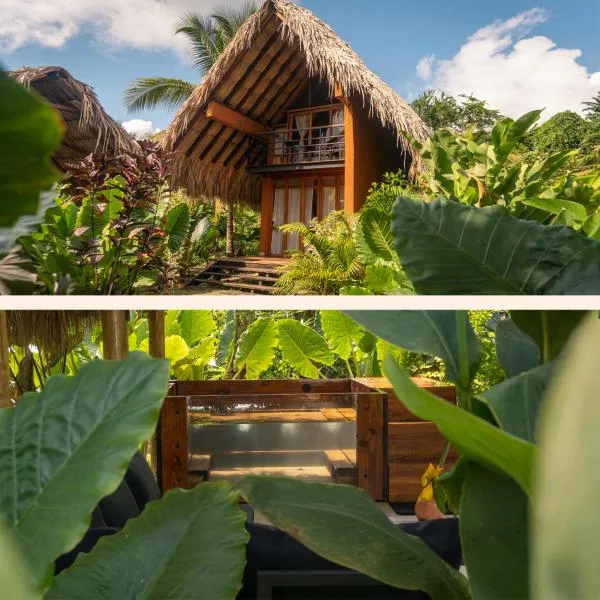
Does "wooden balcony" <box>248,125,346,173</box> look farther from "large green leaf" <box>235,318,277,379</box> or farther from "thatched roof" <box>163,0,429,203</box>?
"large green leaf" <box>235,318,277,379</box>

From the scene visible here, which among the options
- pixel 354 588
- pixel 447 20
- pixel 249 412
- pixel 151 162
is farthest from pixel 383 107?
pixel 354 588

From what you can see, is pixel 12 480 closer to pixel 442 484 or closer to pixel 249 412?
pixel 442 484

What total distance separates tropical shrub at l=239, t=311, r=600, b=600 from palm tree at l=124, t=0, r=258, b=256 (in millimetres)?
12771

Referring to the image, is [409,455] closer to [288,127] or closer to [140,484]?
[140,484]

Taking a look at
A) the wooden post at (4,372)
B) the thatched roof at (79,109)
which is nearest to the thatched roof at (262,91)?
the thatched roof at (79,109)

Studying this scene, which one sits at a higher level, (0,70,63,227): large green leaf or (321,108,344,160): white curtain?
(321,108,344,160): white curtain

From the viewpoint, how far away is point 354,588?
1.02ft

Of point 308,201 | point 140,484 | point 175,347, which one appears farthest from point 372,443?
point 308,201

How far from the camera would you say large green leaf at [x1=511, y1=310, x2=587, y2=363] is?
271 mm

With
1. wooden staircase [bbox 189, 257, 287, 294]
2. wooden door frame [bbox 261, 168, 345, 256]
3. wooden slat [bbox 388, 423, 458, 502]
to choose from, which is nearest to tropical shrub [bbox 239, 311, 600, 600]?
wooden slat [bbox 388, 423, 458, 502]

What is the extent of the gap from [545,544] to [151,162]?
2.61m

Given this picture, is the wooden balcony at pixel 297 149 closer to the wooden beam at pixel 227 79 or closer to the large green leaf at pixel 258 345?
the wooden beam at pixel 227 79

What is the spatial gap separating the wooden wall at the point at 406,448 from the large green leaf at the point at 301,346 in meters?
0.80

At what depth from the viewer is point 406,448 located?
5.66 feet
